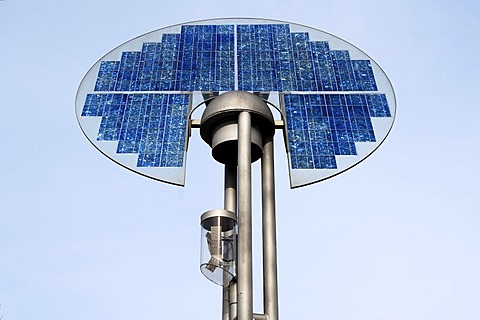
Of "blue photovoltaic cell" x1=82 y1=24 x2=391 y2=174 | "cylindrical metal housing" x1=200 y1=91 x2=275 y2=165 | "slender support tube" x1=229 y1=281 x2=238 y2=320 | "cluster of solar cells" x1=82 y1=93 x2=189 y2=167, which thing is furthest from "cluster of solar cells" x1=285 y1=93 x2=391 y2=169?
"slender support tube" x1=229 y1=281 x2=238 y2=320

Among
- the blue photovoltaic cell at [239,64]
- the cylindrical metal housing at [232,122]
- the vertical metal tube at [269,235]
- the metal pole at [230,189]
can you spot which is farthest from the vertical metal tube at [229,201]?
the blue photovoltaic cell at [239,64]

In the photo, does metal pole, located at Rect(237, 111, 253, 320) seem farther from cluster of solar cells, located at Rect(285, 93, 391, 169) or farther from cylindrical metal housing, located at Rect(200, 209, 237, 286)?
cluster of solar cells, located at Rect(285, 93, 391, 169)

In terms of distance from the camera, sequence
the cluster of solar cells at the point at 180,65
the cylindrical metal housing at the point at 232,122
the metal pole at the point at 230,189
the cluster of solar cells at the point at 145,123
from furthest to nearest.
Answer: the cluster of solar cells at the point at 180,65 → the cluster of solar cells at the point at 145,123 → the metal pole at the point at 230,189 → the cylindrical metal housing at the point at 232,122

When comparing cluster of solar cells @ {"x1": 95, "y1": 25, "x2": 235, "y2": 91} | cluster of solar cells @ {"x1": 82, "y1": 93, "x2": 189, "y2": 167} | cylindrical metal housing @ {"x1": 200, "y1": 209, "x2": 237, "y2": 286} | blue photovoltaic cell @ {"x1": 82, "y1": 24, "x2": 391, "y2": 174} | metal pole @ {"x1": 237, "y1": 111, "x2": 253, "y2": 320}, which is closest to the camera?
metal pole @ {"x1": 237, "y1": 111, "x2": 253, "y2": 320}

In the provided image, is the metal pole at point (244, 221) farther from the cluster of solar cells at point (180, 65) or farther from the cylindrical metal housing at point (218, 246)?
the cluster of solar cells at point (180, 65)

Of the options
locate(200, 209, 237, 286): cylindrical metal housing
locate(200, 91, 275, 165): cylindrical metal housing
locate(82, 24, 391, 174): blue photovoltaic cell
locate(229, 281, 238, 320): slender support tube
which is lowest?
locate(229, 281, 238, 320): slender support tube

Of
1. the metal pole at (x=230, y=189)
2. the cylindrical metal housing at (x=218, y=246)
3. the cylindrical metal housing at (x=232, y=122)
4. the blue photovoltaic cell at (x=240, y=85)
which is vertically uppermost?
the blue photovoltaic cell at (x=240, y=85)

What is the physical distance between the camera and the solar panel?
14547 millimetres

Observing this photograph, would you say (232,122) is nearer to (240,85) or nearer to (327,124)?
(240,85)

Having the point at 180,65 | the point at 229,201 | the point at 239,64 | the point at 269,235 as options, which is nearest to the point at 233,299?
the point at 269,235

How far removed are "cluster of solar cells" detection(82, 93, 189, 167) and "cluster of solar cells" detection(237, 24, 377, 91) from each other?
1723 mm

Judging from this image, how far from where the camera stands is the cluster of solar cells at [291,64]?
16.2 meters

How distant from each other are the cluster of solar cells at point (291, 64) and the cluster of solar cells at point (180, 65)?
38 cm

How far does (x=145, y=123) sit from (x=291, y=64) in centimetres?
383
